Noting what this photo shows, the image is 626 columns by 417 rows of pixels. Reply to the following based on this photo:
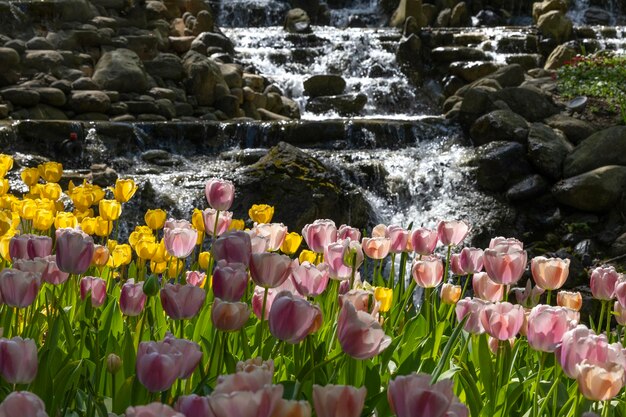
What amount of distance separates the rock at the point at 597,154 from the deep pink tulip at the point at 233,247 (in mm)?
7727

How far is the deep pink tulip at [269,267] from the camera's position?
147cm

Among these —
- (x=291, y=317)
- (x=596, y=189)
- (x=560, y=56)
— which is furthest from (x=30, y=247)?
(x=560, y=56)

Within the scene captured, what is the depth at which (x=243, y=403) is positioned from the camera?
830 mm

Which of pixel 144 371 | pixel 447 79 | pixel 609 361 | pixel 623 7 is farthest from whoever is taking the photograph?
pixel 623 7

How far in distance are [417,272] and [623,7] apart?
20081mm

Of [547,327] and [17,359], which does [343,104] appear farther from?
[17,359]

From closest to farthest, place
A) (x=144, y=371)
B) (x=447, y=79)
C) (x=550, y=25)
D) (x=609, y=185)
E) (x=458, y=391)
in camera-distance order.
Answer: (x=144, y=371)
(x=458, y=391)
(x=609, y=185)
(x=447, y=79)
(x=550, y=25)

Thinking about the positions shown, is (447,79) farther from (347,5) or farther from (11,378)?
(11,378)

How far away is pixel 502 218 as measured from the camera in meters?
8.55

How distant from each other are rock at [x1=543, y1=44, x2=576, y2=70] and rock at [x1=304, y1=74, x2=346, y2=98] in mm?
3948

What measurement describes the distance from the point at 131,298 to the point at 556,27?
53.1 feet

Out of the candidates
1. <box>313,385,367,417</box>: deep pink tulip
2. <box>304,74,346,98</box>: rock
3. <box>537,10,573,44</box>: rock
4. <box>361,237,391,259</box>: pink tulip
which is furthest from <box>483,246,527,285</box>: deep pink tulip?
Result: <box>537,10,573,44</box>: rock

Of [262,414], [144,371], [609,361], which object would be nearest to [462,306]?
[609,361]

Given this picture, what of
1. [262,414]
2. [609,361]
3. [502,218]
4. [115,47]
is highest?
[262,414]
